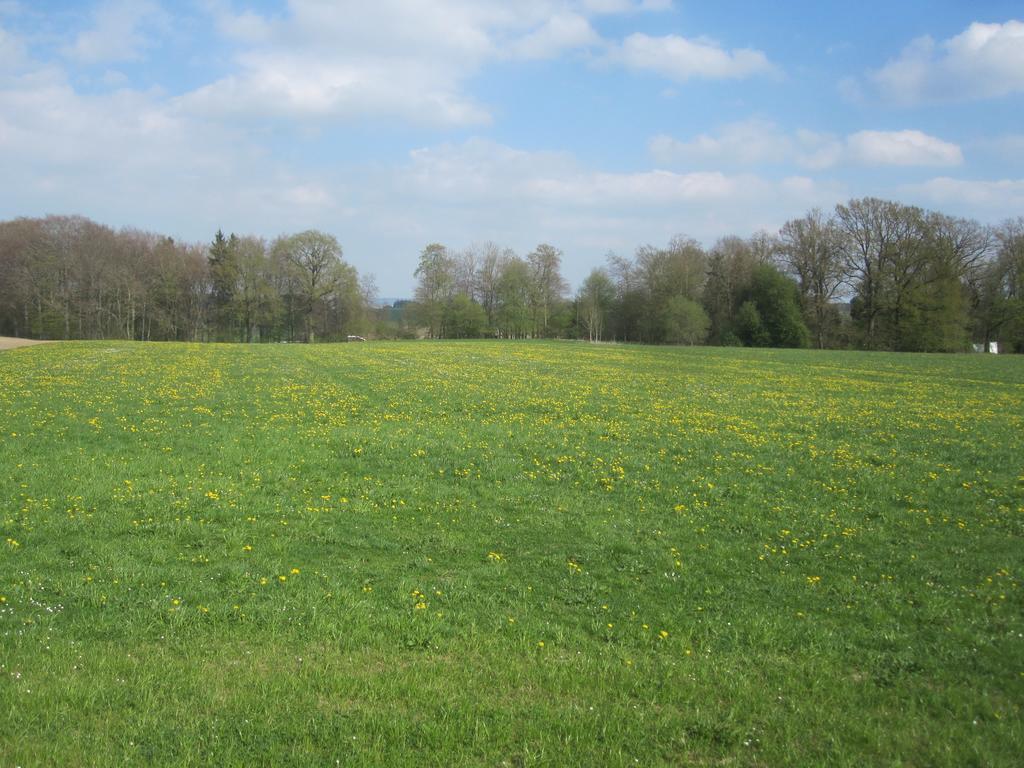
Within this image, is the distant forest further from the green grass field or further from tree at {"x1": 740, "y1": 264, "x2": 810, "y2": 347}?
the green grass field

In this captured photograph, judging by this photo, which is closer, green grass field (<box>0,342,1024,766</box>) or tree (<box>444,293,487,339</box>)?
green grass field (<box>0,342,1024,766</box>)

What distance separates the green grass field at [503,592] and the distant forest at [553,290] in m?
62.5

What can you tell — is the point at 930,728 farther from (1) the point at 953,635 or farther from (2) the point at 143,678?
(2) the point at 143,678

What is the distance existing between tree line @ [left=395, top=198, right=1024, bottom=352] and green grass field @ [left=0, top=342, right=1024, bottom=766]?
63.9 metres

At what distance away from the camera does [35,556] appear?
806cm

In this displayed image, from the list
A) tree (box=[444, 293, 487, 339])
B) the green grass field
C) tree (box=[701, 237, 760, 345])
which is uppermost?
tree (box=[701, 237, 760, 345])

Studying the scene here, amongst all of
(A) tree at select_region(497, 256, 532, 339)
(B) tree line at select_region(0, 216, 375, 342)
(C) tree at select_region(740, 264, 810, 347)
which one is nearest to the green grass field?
(B) tree line at select_region(0, 216, 375, 342)

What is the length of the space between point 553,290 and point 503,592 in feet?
291

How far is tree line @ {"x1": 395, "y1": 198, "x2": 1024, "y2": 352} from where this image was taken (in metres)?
71.2

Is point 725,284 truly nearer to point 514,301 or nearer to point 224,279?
point 514,301

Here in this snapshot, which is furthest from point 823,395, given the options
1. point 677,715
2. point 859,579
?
point 677,715

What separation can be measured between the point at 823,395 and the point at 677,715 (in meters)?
23.6

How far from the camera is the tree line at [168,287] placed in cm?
6769

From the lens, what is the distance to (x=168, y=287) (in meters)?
75.5
